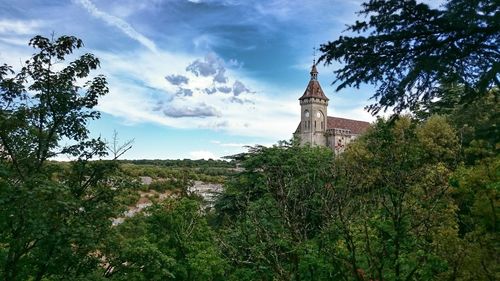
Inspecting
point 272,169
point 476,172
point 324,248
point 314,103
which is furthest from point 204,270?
point 314,103

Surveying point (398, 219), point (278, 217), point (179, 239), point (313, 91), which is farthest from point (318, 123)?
point (398, 219)

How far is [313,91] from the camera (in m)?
72.3

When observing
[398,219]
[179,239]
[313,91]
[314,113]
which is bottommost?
[179,239]

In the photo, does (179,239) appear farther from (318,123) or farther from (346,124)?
(346,124)

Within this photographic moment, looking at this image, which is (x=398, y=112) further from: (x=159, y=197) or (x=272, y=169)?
(x=159, y=197)

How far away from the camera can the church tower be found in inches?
2805

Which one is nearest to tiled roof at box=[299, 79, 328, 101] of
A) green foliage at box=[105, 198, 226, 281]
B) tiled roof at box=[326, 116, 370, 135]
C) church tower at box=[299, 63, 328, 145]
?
church tower at box=[299, 63, 328, 145]

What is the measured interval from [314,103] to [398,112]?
63319 millimetres

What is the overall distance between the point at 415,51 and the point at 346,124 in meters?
67.8

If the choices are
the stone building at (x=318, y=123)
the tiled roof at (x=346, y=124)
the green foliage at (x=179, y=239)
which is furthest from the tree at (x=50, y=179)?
the tiled roof at (x=346, y=124)

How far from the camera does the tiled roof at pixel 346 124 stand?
72.3 m

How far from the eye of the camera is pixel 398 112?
345 inches

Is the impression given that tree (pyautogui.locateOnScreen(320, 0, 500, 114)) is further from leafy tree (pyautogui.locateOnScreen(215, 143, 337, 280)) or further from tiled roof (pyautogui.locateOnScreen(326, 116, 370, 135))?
tiled roof (pyautogui.locateOnScreen(326, 116, 370, 135))

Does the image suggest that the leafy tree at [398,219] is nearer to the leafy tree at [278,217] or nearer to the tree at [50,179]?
the leafy tree at [278,217]
